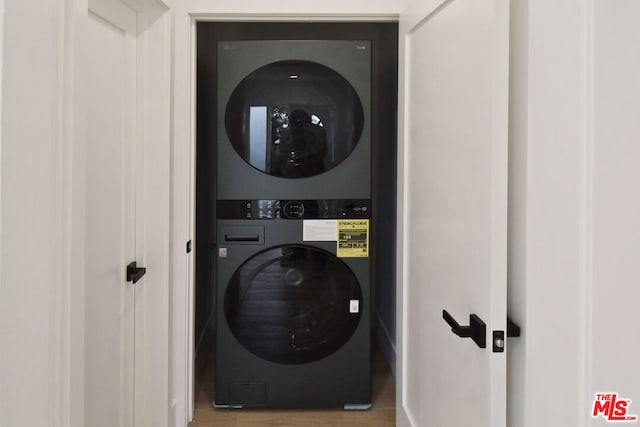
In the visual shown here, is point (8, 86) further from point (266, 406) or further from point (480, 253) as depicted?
point (266, 406)

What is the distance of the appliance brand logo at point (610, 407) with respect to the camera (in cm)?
112

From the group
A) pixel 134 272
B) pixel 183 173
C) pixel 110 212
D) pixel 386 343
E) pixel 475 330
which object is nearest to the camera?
pixel 475 330

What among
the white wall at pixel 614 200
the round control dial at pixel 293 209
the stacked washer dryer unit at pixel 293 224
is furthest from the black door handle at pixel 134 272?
the white wall at pixel 614 200

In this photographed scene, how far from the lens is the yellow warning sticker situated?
2.56 meters

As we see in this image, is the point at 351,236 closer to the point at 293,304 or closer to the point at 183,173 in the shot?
the point at 293,304

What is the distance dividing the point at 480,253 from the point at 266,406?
175cm

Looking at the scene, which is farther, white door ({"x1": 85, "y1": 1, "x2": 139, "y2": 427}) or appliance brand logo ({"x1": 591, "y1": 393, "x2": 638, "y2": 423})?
white door ({"x1": 85, "y1": 1, "x2": 139, "y2": 427})

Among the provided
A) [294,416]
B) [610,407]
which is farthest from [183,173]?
[610,407]

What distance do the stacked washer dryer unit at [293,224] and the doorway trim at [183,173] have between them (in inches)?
5.4

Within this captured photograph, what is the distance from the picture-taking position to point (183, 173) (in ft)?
7.82

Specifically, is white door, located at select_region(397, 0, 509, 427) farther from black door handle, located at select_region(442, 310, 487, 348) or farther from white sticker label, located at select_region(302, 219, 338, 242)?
white sticker label, located at select_region(302, 219, 338, 242)

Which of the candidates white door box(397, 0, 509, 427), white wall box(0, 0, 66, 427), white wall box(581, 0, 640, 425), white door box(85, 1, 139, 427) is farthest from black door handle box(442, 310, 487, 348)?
white door box(85, 1, 139, 427)

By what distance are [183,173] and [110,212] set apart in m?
0.62

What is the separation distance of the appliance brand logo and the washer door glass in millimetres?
1653
